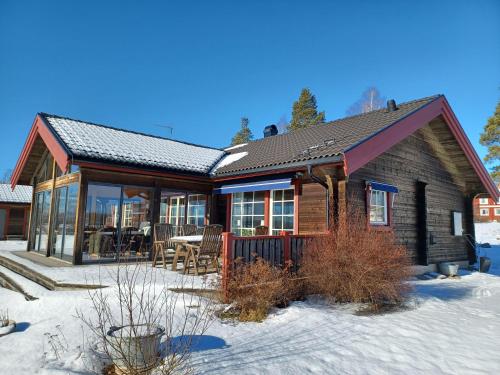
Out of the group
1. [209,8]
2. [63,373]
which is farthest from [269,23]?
[63,373]

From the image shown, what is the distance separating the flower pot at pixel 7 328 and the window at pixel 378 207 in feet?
25.2

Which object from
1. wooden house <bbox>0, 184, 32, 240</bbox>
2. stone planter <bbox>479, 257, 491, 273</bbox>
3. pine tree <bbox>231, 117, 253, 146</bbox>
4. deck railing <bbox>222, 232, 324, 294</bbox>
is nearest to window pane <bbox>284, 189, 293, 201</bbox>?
deck railing <bbox>222, 232, 324, 294</bbox>

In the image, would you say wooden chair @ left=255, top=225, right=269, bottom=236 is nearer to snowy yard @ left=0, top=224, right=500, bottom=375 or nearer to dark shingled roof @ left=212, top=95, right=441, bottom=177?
dark shingled roof @ left=212, top=95, right=441, bottom=177

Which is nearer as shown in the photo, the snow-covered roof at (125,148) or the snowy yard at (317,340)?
the snowy yard at (317,340)

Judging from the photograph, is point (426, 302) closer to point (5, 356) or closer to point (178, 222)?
point (5, 356)

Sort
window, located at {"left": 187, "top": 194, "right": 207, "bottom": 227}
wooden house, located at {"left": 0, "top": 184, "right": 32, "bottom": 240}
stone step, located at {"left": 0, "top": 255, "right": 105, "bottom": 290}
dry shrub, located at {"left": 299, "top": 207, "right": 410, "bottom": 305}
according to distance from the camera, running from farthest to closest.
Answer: wooden house, located at {"left": 0, "top": 184, "right": 32, "bottom": 240}
window, located at {"left": 187, "top": 194, "right": 207, "bottom": 227}
stone step, located at {"left": 0, "top": 255, "right": 105, "bottom": 290}
dry shrub, located at {"left": 299, "top": 207, "right": 410, "bottom": 305}

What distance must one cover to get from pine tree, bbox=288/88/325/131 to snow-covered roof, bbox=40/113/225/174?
21.6m

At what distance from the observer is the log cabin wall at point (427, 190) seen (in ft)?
29.5

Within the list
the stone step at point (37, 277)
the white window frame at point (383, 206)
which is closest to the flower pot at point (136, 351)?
the stone step at point (37, 277)

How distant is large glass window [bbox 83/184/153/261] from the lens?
9164 mm

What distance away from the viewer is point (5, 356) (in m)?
3.45

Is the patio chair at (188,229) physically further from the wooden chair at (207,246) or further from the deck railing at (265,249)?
the deck railing at (265,249)

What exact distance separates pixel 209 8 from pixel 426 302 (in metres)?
14.1

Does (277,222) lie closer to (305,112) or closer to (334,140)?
(334,140)
